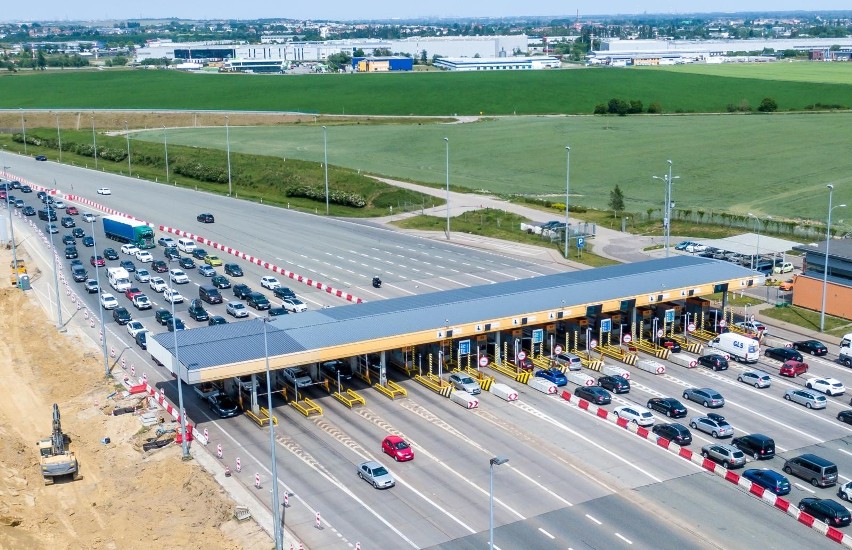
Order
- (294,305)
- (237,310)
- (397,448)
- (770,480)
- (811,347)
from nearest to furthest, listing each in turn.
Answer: (770,480), (397,448), (811,347), (237,310), (294,305)

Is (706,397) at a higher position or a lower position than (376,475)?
lower

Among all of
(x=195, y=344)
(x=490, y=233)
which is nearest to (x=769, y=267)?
(x=490, y=233)

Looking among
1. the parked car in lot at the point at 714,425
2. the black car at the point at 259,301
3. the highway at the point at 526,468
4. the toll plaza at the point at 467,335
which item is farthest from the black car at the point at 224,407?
the parked car in lot at the point at 714,425

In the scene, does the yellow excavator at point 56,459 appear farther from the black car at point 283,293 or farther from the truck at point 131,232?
the truck at point 131,232

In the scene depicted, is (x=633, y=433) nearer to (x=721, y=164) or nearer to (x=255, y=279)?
(x=255, y=279)

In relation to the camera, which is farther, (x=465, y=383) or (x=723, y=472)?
(x=465, y=383)

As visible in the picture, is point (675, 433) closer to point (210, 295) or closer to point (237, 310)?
point (237, 310)

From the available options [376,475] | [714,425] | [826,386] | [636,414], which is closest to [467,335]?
[636,414]

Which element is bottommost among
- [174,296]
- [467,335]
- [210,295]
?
[210,295]
